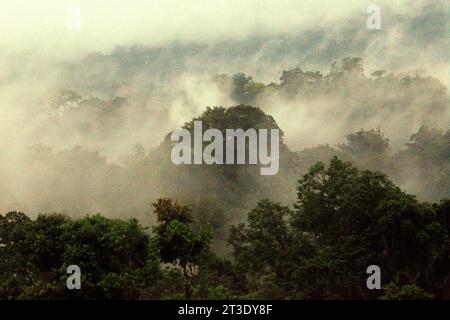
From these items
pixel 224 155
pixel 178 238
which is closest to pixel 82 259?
pixel 178 238

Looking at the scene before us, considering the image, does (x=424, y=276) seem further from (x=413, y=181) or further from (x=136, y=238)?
(x=413, y=181)

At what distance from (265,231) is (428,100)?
63045 millimetres

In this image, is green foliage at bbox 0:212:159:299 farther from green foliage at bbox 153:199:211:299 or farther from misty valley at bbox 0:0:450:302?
green foliage at bbox 153:199:211:299

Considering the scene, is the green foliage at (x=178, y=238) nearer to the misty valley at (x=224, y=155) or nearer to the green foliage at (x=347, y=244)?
the misty valley at (x=224, y=155)

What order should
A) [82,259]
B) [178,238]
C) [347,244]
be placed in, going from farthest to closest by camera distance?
[347,244], [178,238], [82,259]

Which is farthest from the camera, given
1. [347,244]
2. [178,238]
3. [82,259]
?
[347,244]

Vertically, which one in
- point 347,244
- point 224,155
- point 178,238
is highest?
point 224,155

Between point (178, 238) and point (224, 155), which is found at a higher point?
point (224, 155)

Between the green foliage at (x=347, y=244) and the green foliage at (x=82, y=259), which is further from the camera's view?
the green foliage at (x=347, y=244)

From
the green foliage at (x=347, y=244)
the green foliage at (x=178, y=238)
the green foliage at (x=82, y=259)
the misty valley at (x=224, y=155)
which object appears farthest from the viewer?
the green foliage at (x=347, y=244)

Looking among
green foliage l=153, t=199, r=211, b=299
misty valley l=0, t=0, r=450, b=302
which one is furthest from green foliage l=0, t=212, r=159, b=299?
green foliage l=153, t=199, r=211, b=299

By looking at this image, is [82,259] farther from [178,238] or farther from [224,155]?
[224,155]

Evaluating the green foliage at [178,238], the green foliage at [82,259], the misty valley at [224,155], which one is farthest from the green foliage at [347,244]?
the green foliage at [82,259]

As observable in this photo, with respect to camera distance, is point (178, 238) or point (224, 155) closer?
point (178, 238)
